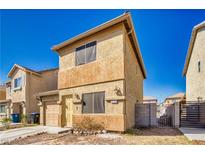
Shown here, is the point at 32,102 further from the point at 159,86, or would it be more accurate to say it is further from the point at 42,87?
the point at 159,86

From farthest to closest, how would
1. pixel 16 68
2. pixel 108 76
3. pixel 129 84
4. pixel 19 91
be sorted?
1. pixel 16 68
2. pixel 19 91
3. pixel 129 84
4. pixel 108 76

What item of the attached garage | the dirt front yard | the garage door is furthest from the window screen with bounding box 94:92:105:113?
the garage door

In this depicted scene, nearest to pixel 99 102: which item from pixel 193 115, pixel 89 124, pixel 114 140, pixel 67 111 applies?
pixel 89 124

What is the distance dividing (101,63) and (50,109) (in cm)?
683

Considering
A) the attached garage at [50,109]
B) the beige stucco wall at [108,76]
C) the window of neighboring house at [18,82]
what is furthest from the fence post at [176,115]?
the window of neighboring house at [18,82]

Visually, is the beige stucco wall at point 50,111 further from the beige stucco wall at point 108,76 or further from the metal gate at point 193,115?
the metal gate at point 193,115

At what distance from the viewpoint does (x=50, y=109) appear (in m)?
14.3

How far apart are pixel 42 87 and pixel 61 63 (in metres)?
7.89

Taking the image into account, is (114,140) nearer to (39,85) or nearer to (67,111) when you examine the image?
(67,111)

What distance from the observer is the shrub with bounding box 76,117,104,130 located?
9.98m

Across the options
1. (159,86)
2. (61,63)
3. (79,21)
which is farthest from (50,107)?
(159,86)

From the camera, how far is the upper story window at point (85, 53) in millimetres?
11195

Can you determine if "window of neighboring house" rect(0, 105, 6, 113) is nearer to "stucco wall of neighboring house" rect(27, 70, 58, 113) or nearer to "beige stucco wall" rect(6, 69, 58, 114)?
"beige stucco wall" rect(6, 69, 58, 114)

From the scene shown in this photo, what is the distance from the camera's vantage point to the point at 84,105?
36.1 ft
